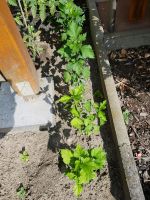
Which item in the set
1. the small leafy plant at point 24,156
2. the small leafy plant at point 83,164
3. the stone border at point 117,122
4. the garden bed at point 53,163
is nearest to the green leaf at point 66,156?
the small leafy plant at point 83,164

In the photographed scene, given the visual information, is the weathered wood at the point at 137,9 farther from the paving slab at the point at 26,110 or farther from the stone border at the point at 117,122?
the paving slab at the point at 26,110

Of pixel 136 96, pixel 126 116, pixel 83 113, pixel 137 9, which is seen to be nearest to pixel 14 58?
pixel 83 113

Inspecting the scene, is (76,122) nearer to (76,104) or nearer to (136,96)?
(76,104)

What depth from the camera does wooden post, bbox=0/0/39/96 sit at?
246cm

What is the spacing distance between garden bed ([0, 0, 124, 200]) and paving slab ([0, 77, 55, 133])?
0.12m

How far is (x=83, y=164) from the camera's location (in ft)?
8.56

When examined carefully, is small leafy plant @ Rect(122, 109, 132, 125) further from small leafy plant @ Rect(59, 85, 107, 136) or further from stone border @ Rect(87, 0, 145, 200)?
small leafy plant @ Rect(59, 85, 107, 136)

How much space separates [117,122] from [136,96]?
0.59 meters

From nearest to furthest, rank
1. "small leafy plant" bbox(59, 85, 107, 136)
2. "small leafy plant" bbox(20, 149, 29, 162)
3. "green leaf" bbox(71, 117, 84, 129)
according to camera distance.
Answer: "small leafy plant" bbox(59, 85, 107, 136) < "green leaf" bbox(71, 117, 84, 129) < "small leafy plant" bbox(20, 149, 29, 162)

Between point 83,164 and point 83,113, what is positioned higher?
point 83,113

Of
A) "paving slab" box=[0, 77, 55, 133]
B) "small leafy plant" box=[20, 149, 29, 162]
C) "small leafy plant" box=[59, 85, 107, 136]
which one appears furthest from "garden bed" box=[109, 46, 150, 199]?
"small leafy plant" box=[20, 149, 29, 162]

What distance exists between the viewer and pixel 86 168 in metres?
2.59

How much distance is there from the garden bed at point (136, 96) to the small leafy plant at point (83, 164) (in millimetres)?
690

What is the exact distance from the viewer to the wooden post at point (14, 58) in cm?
246
